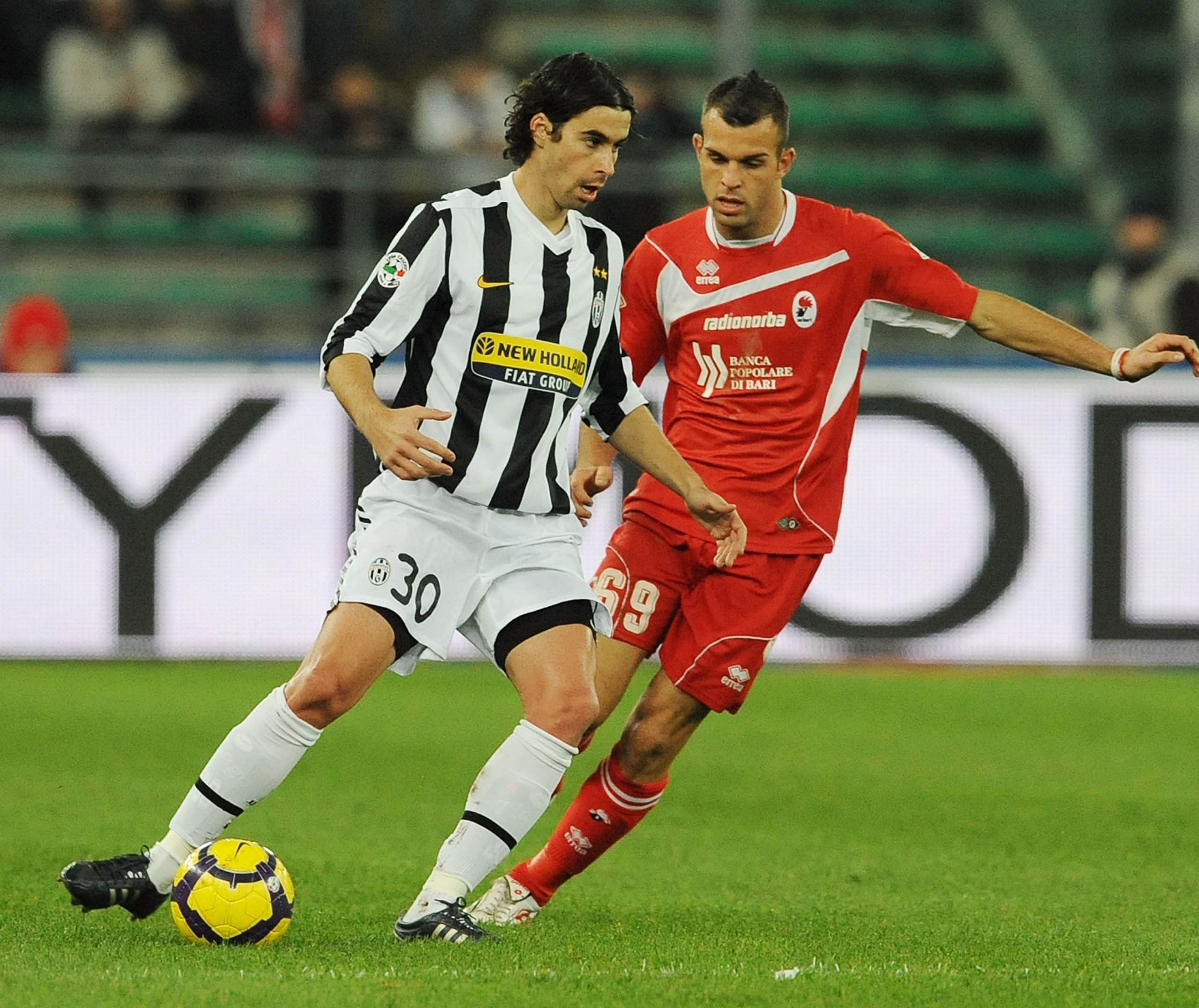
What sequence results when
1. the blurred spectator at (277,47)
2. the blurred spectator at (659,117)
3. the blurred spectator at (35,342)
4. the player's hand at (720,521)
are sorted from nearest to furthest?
the player's hand at (720,521), the blurred spectator at (35,342), the blurred spectator at (659,117), the blurred spectator at (277,47)

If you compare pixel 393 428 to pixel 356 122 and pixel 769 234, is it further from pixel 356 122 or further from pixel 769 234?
pixel 356 122

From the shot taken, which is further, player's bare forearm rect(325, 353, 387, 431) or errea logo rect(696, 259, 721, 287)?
errea logo rect(696, 259, 721, 287)

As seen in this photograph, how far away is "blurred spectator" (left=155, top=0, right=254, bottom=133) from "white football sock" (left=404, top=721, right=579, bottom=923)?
33.6 ft

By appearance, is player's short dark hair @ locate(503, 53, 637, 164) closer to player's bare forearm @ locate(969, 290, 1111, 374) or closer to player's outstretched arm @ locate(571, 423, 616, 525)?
player's outstretched arm @ locate(571, 423, 616, 525)

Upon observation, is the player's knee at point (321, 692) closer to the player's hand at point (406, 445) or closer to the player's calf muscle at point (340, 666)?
the player's calf muscle at point (340, 666)

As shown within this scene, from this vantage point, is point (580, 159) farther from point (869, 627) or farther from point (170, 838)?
point (869, 627)

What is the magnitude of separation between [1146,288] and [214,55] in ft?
22.3

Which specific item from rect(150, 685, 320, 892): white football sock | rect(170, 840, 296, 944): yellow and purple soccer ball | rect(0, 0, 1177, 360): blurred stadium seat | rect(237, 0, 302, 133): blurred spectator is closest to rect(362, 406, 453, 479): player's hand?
rect(150, 685, 320, 892): white football sock

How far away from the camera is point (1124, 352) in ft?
16.4

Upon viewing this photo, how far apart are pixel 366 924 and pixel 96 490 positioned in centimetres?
576

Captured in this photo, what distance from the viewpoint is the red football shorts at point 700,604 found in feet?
17.2

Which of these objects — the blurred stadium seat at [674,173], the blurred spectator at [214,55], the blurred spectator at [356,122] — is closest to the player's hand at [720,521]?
the blurred stadium seat at [674,173]

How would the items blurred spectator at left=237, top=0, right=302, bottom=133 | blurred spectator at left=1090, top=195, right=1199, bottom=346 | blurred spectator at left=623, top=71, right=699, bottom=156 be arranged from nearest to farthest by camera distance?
blurred spectator at left=1090, top=195, right=1199, bottom=346
blurred spectator at left=623, top=71, right=699, bottom=156
blurred spectator at left=237, top=0, right=302, bottom=133

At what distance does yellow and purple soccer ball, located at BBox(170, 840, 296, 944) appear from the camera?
4500 mm
